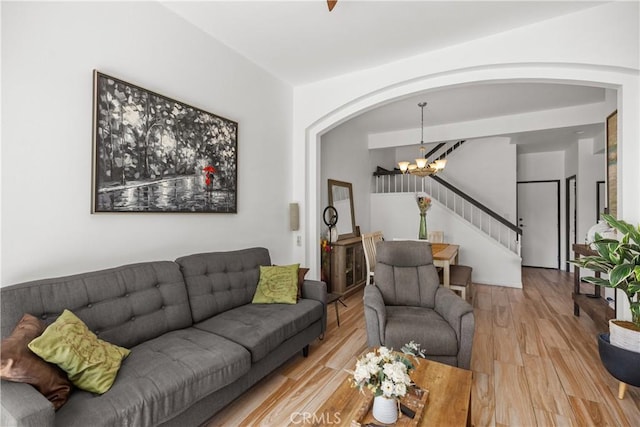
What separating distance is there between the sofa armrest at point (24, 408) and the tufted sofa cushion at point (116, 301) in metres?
0.47

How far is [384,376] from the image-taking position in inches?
48.4

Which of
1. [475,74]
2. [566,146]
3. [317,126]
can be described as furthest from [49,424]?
[566,146]

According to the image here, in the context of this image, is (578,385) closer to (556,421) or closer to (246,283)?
(556,421)

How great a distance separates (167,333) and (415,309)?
203cm

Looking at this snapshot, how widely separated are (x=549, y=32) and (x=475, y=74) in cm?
64

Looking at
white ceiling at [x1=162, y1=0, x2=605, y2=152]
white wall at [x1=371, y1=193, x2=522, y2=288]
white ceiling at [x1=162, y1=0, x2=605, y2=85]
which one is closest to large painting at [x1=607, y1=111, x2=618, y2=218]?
white ceiling at [x1=162, y1=0, x2=605, y2=152]

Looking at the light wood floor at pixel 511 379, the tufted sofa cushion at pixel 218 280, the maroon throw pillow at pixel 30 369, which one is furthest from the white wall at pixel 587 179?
the maroon throw pillow at pixel 30 369

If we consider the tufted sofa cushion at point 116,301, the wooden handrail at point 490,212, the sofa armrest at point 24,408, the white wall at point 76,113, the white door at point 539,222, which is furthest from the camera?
the white door at point 539,222

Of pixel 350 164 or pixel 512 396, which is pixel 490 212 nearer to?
pixel 350 164

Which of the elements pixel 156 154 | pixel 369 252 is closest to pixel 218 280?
pixel 156 154

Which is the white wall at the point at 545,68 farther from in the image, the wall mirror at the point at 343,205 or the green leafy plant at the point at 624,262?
the wall mirror at the point at 343,205

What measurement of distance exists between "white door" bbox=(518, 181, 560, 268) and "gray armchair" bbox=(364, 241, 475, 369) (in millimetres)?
5466

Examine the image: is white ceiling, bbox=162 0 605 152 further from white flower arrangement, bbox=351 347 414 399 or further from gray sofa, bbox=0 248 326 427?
white flower arrangement, bbox=351 347 414 399

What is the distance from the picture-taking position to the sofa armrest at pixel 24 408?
106 cm
